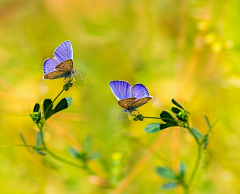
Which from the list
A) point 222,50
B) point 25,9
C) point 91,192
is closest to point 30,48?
point 25,9

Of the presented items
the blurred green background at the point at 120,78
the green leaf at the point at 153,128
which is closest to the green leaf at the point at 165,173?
the blurred green background at the point at 120,78

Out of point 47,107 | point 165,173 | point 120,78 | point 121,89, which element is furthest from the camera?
point 120,78

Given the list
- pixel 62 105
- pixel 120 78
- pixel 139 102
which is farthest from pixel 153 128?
pixel 120 78

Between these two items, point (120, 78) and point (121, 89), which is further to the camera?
point (120, 78)

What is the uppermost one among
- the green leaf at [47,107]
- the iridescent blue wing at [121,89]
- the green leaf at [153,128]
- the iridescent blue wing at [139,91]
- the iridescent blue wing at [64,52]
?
the iridescent blue wing at [64,52]

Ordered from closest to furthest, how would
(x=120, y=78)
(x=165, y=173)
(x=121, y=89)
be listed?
(x=121, y=89), (x=165, y=173), (x=120, y=78)

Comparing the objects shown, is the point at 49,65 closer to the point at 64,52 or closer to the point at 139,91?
the point at 64,52

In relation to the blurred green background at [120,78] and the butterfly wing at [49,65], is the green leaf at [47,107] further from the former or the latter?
the blurred green background at [120,78]
